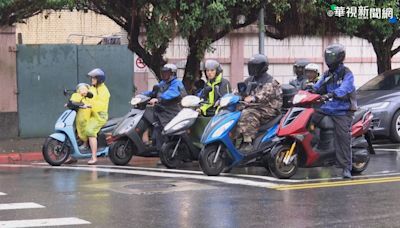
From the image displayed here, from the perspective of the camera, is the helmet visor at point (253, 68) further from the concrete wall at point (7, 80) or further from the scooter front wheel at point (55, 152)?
the concrete wall at point (7, 80)

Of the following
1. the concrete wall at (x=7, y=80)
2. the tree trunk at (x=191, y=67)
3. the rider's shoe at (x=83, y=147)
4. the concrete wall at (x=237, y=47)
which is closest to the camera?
the rider's shoe at (x=83, y=147)

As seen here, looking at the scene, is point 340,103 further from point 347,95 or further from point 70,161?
point 70,161

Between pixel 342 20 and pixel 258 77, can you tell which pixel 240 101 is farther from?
pixel 342 20

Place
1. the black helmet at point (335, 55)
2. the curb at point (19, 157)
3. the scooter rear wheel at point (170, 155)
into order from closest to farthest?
the black helmet at point (335, 55) → the scooter rear wheel at point (170, 155) → the curb at point (19, 157)

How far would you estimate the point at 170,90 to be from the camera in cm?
1157

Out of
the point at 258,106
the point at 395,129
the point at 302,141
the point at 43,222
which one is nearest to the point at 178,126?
the point at 258,106

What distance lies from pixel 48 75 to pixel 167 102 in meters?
6.14

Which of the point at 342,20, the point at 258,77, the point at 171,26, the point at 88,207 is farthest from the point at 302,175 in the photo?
the point at 342,20

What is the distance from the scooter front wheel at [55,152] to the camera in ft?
38.6

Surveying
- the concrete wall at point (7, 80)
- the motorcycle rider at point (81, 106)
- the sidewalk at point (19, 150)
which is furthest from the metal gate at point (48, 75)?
the motorcycle rider at point (81, 106)

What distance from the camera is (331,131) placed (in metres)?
9.73

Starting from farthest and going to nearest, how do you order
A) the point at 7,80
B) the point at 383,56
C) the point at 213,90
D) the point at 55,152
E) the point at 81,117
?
the point at 383,56 < the point at 7,80 < the point at 81,117 < the point at 55,152 < the point at 213,90

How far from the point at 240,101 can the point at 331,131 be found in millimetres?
1418

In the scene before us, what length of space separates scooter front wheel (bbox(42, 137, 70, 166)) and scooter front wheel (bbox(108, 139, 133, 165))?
81 centimetres
